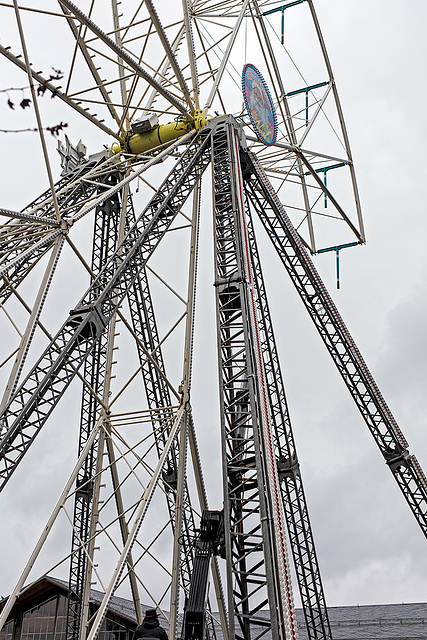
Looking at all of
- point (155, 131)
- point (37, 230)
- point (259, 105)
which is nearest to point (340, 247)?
point (259, 105)

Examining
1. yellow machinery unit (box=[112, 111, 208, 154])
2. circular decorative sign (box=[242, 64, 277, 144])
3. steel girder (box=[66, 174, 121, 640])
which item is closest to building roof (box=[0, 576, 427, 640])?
steel girder (box=[66, 174, 121, 640])

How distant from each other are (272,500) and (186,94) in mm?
11833

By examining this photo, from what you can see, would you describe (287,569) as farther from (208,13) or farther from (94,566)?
(208,13)

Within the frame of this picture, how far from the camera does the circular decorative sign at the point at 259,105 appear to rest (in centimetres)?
1828

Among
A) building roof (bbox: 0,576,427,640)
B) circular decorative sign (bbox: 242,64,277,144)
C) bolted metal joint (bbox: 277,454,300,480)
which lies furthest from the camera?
building roof (bbox: 0,576,427,640)

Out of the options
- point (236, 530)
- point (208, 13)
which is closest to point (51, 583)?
point (236, 530)

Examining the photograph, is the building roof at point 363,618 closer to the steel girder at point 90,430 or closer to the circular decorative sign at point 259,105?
the steel girder at point 90,430

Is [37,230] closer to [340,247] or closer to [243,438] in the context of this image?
[243,438]

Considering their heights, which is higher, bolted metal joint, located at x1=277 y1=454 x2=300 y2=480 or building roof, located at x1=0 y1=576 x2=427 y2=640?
building roof, located at x1=0 y1=576 x2=427 y2=640

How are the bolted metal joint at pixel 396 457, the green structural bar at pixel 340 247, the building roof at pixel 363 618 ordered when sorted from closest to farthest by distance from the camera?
the bolted metal joint at pixel 396 457
the green structural bar at pixel 340 247
the building roof at pixel 363 618

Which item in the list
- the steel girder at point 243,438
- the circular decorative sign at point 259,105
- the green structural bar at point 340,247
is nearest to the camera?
the steel girder at point 243,438

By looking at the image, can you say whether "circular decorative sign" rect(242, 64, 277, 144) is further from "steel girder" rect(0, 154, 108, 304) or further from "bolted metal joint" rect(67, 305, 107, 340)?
"bolted metal joint" rect(67, 305, 107, 340)

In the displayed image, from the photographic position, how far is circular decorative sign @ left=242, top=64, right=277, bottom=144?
18281 mm

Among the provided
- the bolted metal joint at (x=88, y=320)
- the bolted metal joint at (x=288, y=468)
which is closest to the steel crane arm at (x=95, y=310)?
the bolted metal joint at (x=88, y=320)
